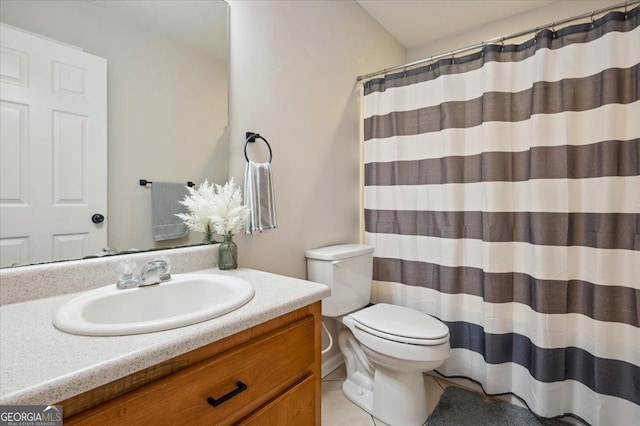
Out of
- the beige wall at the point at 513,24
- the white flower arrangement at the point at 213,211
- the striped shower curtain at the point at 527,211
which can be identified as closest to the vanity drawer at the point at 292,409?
the white flower arrangement at the point at 213,211

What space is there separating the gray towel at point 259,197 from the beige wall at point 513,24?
2.06m

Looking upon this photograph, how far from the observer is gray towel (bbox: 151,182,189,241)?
3.66 ft

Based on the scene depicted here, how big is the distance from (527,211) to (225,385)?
159 cm

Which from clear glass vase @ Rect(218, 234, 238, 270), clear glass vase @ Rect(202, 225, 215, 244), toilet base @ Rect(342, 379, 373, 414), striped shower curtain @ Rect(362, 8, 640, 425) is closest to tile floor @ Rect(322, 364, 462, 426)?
toilet base @ Rect(342, 379, 373, 414)

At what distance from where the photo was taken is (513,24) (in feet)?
7.13

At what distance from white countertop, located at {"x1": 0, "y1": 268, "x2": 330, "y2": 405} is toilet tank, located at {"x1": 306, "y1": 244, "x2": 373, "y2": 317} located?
0.79 metres

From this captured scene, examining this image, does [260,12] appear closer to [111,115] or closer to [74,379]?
[111,115]

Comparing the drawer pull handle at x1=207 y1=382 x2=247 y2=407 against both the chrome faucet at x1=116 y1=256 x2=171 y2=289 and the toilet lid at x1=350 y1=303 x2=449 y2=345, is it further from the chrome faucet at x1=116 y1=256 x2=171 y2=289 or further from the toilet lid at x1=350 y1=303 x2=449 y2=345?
the toilet lid at x1=350 y1=303 x2=449 y2=345

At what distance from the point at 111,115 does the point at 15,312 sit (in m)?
0.64

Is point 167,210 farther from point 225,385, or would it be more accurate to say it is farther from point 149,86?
point 225,385

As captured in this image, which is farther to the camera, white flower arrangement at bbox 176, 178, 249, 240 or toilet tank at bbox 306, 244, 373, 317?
toilet tank at bbox 306, 244, 373, 317

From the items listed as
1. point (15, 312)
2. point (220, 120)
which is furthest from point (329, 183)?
point (15, 312)

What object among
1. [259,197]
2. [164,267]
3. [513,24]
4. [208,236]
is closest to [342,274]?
[259,197]

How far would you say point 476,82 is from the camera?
5.44 ft
